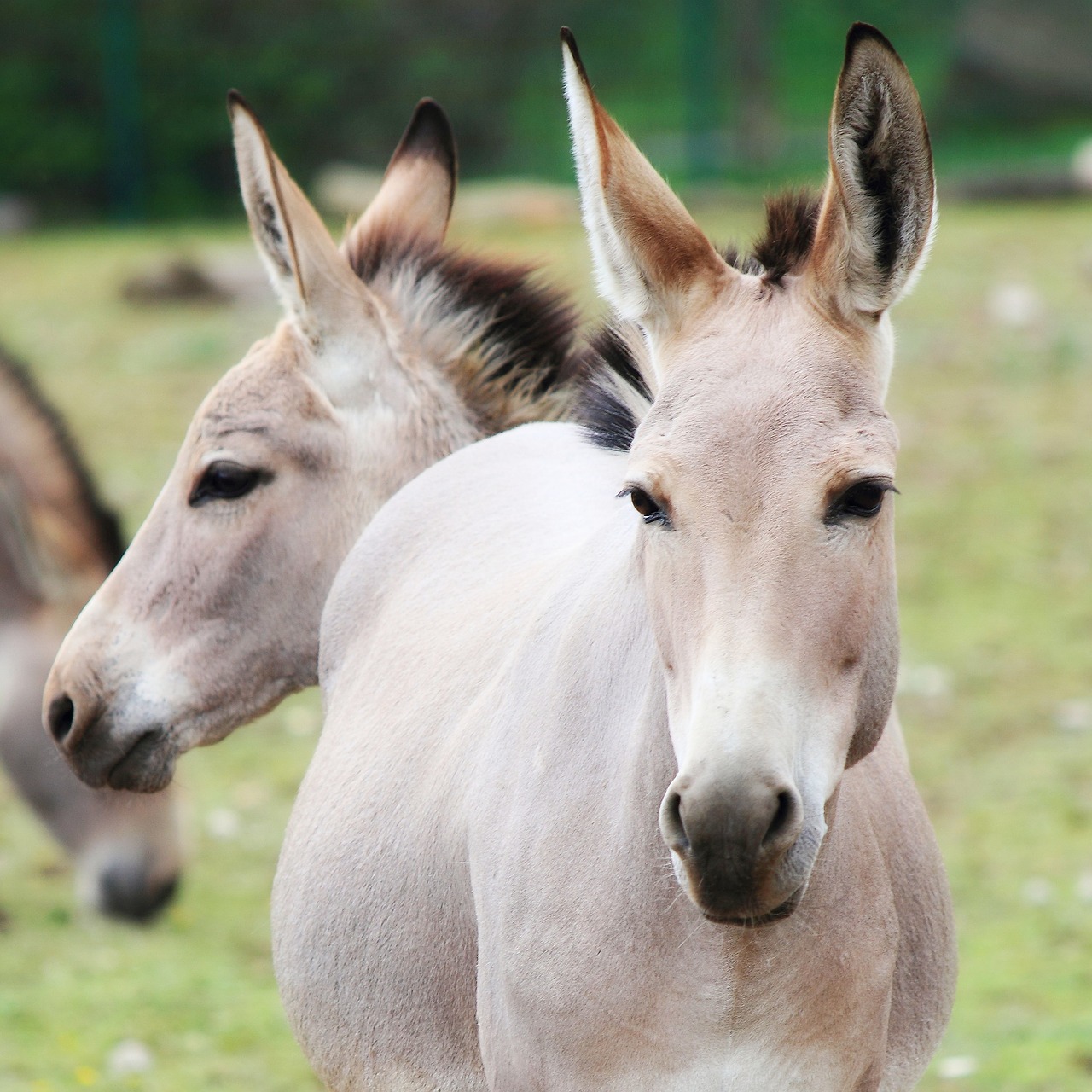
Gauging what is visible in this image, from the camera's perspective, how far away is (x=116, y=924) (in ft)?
17.4

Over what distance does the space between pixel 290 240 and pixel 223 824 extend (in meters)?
3.55

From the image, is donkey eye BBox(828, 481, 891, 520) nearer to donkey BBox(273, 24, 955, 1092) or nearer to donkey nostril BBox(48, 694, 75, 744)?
donkey BBox(273, 24, 955, 1092)

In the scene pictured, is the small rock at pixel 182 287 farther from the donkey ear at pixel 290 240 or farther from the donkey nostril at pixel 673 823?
the donkey nostril at pixel 673 823

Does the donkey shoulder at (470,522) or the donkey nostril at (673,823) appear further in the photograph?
the donkey shoulder at (470,522)

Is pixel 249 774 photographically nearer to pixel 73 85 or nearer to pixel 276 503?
pixel 276 503

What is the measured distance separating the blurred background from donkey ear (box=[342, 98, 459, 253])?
0.74 feet

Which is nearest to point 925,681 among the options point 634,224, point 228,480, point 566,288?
point 566,288

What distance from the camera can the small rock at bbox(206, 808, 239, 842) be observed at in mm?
5977

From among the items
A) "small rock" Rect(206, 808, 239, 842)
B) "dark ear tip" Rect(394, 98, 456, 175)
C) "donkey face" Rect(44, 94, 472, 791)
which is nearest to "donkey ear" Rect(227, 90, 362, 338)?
"donkey face" Rect(44, 94, 472, 791)

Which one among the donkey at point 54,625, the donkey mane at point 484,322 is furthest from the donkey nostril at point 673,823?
the donkey at point 54,625

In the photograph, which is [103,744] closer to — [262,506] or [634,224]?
[262,506]

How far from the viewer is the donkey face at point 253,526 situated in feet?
9.87

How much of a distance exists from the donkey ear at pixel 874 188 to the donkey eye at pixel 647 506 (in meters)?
0.37

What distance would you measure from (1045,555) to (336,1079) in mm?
5964
